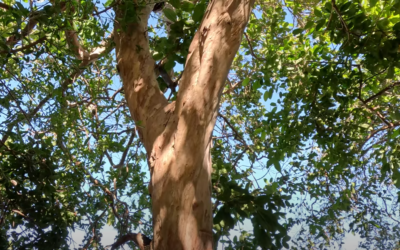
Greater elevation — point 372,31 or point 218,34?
point 372,31

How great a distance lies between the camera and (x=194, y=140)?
1554 mm

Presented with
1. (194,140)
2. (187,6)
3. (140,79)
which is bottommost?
(194,140)

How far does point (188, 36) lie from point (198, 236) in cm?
154

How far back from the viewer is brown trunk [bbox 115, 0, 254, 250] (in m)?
1.47

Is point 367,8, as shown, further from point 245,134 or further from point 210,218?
point 245,134

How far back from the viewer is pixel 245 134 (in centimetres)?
431

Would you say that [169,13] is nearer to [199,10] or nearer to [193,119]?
[199,10]

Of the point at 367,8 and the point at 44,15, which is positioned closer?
the point at 44,15

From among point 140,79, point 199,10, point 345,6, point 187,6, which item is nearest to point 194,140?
point 140,79

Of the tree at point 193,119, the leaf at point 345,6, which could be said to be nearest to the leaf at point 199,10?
the tree at point 193,119

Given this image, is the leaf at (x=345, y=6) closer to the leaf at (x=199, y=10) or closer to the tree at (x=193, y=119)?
the tree at (x=193, y=119)

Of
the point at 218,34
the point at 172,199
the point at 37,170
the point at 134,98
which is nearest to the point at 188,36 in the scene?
the point at 134,98

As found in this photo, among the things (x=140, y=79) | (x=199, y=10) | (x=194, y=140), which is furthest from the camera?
(x=140, y=79)

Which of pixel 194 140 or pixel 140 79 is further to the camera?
pixel 140 79
